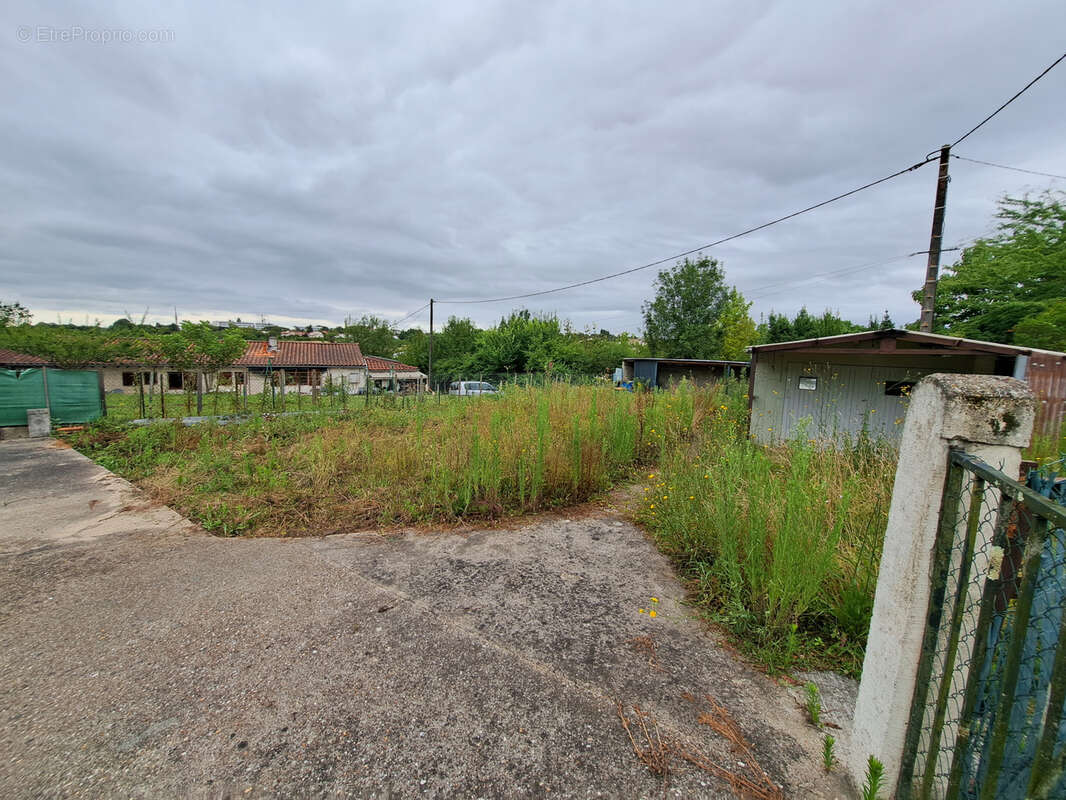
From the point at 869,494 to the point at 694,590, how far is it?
1589 millimetres

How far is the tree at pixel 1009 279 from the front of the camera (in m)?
11.1

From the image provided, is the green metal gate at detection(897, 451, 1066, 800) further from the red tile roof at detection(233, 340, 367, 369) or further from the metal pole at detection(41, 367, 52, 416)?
the red tile roof at detection(233, 340, 367, 369)

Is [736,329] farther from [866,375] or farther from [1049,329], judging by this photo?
[866,375]

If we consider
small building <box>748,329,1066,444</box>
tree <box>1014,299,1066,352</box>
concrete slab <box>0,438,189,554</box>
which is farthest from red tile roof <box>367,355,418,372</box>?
tree <box>1014,299,1066,352</box>

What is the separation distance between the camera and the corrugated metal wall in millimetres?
5406

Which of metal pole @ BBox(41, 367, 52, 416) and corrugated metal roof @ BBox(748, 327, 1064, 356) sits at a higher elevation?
corrugated metal roof @ BBox(748, 327, 1064, 356)

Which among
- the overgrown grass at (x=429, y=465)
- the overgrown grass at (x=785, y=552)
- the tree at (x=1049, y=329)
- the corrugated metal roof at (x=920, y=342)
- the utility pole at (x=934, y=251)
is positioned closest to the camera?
the overgrown grass at (x=785, y=552)

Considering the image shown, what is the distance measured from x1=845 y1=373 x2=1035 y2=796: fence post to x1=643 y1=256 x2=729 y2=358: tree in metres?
33.0

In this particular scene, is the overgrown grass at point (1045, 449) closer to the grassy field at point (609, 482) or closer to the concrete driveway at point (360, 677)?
the grassy field at point (609, 482)

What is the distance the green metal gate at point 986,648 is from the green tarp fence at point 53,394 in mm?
14432

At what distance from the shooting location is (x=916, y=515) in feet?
4.38

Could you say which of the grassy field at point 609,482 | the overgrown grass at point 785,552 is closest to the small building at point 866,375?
the grassy field at point 609,482

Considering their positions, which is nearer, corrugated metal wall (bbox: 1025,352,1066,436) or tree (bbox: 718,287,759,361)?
corrugated metal wall (bbox: 1025,352,1066,436)

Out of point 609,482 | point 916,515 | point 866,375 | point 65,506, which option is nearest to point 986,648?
point 916,515
